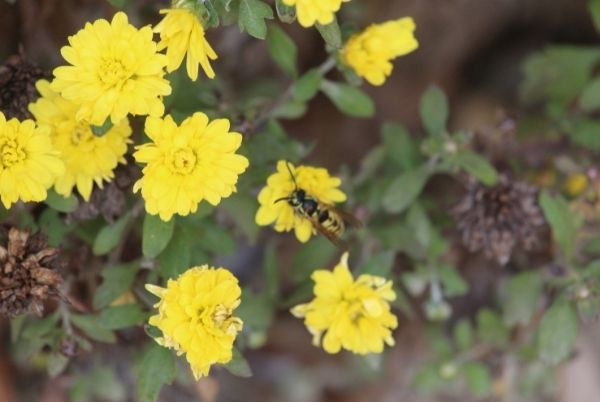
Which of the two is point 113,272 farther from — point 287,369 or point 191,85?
point 287,369

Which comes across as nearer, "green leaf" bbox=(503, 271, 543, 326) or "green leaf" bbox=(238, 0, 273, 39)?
"green leaf" bbox=(238, 0, 273, 39)

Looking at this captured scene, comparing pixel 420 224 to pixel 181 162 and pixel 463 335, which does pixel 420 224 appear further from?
pixel 181 162

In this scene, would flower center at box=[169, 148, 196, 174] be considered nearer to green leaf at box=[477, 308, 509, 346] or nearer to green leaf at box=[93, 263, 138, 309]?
green leaf at box=[93, 263, 138, 309]

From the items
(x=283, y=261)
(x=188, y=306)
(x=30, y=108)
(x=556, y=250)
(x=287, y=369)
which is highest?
(x=30, y=108)

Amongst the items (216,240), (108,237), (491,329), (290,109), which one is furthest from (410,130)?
(108,237)

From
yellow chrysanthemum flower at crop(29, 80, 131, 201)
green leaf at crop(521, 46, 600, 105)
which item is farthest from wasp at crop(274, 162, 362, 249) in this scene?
green leaf at crop(521, 46, 600, 105)

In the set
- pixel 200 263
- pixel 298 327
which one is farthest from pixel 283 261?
pixel 200 263
